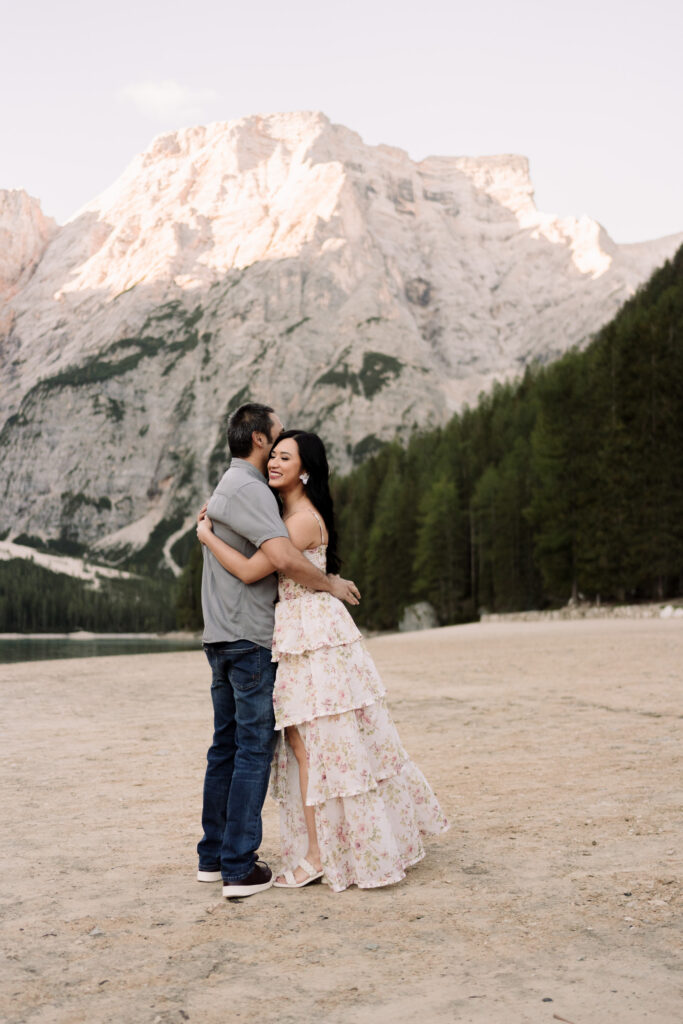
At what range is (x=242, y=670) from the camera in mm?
5883

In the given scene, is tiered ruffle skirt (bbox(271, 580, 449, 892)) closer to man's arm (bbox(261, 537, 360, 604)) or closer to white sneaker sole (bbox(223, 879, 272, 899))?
man's arm (bbox(261, 537, 360, 604))

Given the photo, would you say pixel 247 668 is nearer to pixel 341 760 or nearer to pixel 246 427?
pixel 341 760

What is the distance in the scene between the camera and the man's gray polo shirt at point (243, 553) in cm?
587

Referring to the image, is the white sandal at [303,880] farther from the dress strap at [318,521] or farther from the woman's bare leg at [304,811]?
the dress strap at [318,521]

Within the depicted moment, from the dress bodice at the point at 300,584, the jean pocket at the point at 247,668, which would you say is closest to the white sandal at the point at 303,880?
the jean pocket at the point at 247,668

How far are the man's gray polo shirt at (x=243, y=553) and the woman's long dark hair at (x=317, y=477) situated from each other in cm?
34

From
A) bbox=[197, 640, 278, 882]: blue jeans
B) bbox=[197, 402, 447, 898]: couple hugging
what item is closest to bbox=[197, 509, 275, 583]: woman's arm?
bbox=[197, 402, 447, 898]: couple hugging

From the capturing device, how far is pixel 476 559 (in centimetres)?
7650

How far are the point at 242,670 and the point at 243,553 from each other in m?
0.77

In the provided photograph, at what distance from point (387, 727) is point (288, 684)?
752 mm

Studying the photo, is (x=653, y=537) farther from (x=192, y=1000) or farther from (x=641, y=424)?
(x=192, y=1000)

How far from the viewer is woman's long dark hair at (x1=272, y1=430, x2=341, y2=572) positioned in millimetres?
6215

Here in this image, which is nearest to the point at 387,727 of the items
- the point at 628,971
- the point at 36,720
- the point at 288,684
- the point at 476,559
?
the point at 288,684

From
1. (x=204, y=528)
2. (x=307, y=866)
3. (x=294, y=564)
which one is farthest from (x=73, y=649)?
(x=294, y=564)
